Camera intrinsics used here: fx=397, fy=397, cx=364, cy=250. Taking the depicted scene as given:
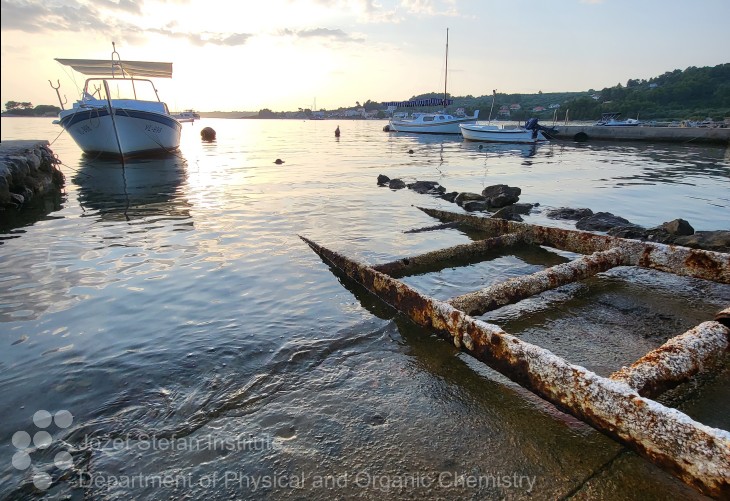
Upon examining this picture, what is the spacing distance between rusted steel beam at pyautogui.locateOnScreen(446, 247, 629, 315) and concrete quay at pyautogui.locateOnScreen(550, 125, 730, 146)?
4334 centimetres

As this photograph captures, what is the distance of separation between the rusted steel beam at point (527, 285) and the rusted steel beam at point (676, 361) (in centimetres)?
152

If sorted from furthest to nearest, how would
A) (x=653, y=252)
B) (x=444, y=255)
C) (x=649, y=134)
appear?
(x=649, y=134) → (x=444, y=255) → (x=653, y=252)

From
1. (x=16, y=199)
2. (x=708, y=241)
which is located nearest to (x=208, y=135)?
(x=16, y=199)

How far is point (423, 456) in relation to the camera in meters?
2.85

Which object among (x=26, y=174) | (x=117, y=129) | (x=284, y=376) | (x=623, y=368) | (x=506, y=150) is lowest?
(x=284, y=376)

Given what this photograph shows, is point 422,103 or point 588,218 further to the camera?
point 422,103

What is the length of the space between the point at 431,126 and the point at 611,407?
6718 cm

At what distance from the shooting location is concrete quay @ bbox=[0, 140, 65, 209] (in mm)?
12031

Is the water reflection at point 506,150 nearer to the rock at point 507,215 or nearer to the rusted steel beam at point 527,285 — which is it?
the rock at point 507,215

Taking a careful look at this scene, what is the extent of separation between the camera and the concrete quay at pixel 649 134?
1436 inches

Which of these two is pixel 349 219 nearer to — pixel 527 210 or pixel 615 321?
pixel 527 210

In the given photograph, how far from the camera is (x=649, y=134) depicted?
42.3 meters

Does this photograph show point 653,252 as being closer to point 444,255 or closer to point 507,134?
point 444,255

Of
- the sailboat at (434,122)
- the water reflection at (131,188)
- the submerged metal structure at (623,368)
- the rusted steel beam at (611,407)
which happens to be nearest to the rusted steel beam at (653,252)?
the submerged metal structure at (623,368)
